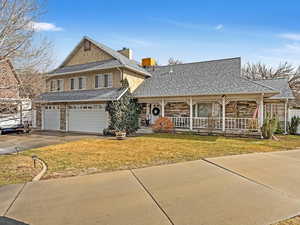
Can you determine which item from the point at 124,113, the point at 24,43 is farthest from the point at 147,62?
the point at 24,43

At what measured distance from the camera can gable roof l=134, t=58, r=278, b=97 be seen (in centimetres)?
1340

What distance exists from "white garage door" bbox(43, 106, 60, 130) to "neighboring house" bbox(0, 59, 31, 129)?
1134 centimetres

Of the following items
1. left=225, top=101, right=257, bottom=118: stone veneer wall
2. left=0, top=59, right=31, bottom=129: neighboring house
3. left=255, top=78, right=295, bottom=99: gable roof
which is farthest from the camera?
left=225, top=101, right=257, bottom=118: stone veneer wall

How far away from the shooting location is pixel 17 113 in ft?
24.1

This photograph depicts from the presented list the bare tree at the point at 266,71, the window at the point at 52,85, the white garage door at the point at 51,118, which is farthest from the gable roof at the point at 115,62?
the bare tree at the point at 266,71

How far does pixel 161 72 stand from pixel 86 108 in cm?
775

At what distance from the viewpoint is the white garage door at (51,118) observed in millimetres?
18359

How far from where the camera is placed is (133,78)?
1700 centimetres

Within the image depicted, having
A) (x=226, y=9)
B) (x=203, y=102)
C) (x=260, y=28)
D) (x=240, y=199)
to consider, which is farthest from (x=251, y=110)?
(x=240, y=199)

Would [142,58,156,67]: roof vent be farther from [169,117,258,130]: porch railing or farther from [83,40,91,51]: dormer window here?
[169,117,258,130]: porch railing

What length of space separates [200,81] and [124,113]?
6.57 metres

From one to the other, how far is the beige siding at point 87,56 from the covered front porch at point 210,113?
537 cm

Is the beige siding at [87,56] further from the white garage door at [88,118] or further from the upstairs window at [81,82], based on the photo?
the white garage door at [88,118]

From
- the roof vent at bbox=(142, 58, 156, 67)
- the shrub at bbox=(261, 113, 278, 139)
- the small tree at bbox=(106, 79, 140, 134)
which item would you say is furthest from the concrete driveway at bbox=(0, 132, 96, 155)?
the shrub at bbox=(261, 113, 278, 139)
